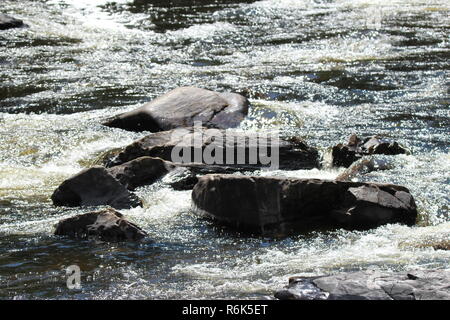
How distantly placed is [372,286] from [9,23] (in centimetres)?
1382

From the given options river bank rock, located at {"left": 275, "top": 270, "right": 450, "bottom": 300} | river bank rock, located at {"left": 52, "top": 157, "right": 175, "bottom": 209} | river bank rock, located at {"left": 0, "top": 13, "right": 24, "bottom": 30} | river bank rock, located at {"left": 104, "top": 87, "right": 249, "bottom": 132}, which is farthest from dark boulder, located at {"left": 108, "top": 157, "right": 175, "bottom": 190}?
river bank rock, located at {"left": 0, "top": 13, "right": 24, "bottom": 30}

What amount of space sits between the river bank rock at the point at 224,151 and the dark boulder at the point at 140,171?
0.22 m

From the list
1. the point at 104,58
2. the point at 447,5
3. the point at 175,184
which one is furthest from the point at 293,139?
the point at 447,5

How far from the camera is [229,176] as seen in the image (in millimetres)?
7512

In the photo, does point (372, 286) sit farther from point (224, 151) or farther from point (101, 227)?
point (224, 151)

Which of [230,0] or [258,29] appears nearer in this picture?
[258,29]

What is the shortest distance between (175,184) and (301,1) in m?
12.7

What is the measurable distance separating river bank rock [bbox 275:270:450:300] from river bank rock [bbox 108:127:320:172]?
11.0 ft

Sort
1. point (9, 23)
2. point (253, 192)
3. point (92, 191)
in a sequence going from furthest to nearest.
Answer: point (9, 23) < point (92, 191) < point (253, 192)

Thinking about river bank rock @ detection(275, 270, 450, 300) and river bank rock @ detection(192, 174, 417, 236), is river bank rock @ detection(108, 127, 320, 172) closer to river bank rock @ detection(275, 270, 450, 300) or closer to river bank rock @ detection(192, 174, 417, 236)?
river bank rock @ detection(192, 174, 417, 236)

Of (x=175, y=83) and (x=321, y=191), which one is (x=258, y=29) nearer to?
(x=175, y=83)

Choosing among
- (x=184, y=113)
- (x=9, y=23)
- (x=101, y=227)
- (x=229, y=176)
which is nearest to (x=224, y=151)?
(x=229, y=176)

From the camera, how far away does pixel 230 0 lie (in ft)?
68.1

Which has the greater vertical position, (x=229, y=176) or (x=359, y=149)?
(x=229, y=176)
